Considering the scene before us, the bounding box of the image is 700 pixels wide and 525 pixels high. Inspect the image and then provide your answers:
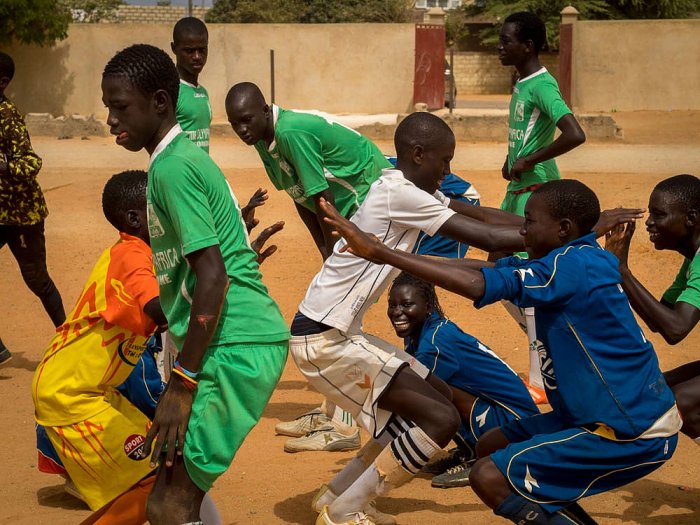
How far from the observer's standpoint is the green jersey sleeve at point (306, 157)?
5.93m

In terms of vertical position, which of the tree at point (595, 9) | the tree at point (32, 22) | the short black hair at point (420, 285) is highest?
the tree at point (595, 9)

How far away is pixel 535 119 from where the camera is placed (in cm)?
693

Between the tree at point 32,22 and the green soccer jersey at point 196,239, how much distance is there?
21364 mm

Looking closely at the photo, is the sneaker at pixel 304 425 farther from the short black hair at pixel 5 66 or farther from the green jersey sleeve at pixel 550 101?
the short black hair at pixel 5 66

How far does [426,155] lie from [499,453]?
1.43 m

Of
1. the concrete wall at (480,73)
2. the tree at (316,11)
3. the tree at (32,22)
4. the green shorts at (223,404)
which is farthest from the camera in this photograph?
the concrete wall at (480,73)

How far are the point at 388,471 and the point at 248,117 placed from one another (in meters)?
2.51

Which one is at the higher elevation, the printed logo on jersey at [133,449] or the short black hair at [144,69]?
the short black hair at [144,69]

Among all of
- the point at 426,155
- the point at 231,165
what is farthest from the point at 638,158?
the point at 426,155

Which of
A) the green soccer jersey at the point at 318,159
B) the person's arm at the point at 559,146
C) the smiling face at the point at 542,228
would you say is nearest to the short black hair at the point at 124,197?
the green soccer jersey at the point at 318,159

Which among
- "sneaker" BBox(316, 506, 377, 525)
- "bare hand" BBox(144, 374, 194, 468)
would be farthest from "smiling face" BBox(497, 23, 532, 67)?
"bare hand" BBox(144, 374, 194, 468)

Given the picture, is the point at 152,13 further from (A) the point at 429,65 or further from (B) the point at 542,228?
(B) the point at 542,228

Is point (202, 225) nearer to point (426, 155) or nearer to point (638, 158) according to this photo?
point (426, 155)

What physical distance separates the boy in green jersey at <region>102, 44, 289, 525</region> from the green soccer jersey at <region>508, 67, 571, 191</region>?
149 inches
